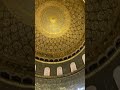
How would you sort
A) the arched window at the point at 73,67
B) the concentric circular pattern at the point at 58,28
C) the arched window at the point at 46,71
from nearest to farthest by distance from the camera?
the arched window at the point at 73,67
the arched window at the point at 46,71
the concentric circular pattern at the point at 58,28

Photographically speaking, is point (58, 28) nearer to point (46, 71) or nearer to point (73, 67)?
point (46, 71)

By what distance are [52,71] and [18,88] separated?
4.90m

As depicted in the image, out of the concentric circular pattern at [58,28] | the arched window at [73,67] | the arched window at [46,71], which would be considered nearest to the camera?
the arched window at [73,67]

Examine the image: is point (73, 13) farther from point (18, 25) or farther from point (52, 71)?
point (18, 25)

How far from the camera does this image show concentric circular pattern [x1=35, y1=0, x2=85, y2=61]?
44.6 ft

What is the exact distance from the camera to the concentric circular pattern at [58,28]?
44.6 ft

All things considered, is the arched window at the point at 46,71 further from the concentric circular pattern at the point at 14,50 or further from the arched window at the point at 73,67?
the concentric circular pattern at the point at 14,50

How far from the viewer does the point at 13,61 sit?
29.2 ft

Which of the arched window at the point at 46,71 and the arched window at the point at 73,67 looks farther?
the arched window at the point at 46,71

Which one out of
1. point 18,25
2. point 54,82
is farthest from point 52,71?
point 18,25

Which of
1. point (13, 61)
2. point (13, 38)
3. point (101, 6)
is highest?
point (101, 6)

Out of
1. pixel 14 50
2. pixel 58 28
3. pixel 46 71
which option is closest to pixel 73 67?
pixel 46 71

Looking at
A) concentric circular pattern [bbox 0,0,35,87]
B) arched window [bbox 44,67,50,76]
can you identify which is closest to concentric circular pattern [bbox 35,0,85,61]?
arched window [bbox 44,67,50,76]

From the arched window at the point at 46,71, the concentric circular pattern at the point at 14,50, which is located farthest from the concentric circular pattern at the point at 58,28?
the concentric circular pattern at the point at 14,50
